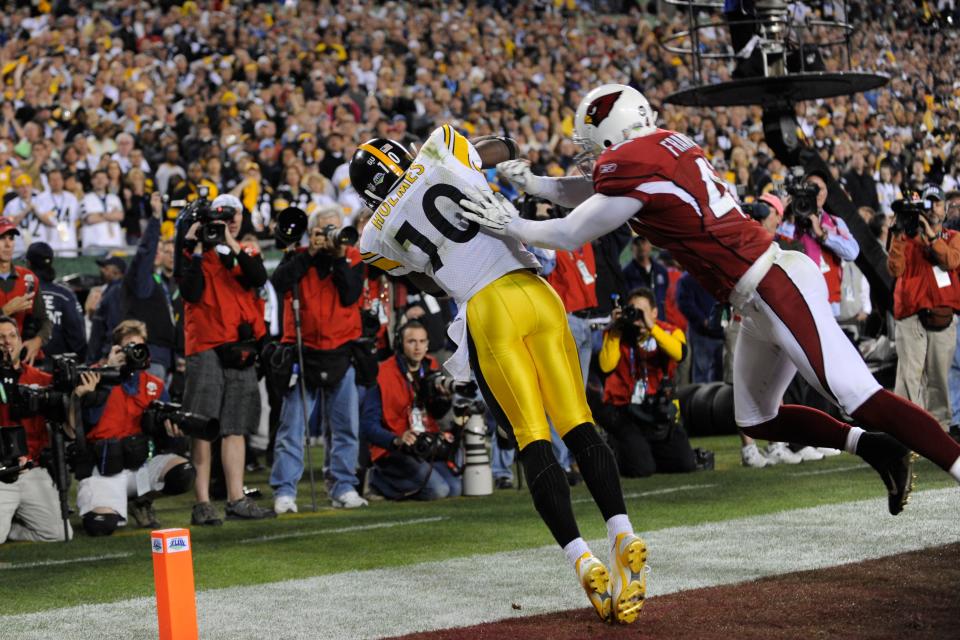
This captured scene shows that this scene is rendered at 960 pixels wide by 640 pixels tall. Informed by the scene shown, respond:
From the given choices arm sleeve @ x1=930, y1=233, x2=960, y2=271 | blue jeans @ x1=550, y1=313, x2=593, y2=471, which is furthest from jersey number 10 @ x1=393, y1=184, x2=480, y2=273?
arm sleeve @ x1=930, y1=233, x2=960, y2=271

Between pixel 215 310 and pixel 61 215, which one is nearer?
pixel 215 310

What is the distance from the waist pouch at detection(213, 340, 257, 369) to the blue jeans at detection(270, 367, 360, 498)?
46cm

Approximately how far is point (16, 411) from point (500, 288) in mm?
3770

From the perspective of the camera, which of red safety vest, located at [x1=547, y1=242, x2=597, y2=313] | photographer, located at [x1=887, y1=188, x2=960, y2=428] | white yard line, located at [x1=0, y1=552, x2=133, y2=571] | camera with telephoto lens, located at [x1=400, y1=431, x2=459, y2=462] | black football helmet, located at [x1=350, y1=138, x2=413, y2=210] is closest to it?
black football helmet, located at [x1=350, y1=138, x2=413, y2=210]

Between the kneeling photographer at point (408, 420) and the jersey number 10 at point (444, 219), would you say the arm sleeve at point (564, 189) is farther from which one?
the kneeling photographer at point (408, 420)

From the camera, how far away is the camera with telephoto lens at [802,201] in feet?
29.3

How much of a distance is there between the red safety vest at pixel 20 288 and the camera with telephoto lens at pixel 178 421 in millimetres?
1440

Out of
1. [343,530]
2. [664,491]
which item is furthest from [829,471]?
[343,530]

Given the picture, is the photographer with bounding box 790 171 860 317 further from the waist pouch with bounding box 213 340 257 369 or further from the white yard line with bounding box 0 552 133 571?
the white yard line with bounding box 0 552 133 571

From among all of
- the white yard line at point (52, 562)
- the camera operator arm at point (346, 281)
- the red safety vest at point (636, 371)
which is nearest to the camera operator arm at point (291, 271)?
the camera operator arm at point (346, 281)

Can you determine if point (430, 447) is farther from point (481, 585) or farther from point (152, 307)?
point (481, 585)

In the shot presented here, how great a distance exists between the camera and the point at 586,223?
Answer: 4.55 meters

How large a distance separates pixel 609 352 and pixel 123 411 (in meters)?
3.44

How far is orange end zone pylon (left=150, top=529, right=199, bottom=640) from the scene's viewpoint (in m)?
4.02
